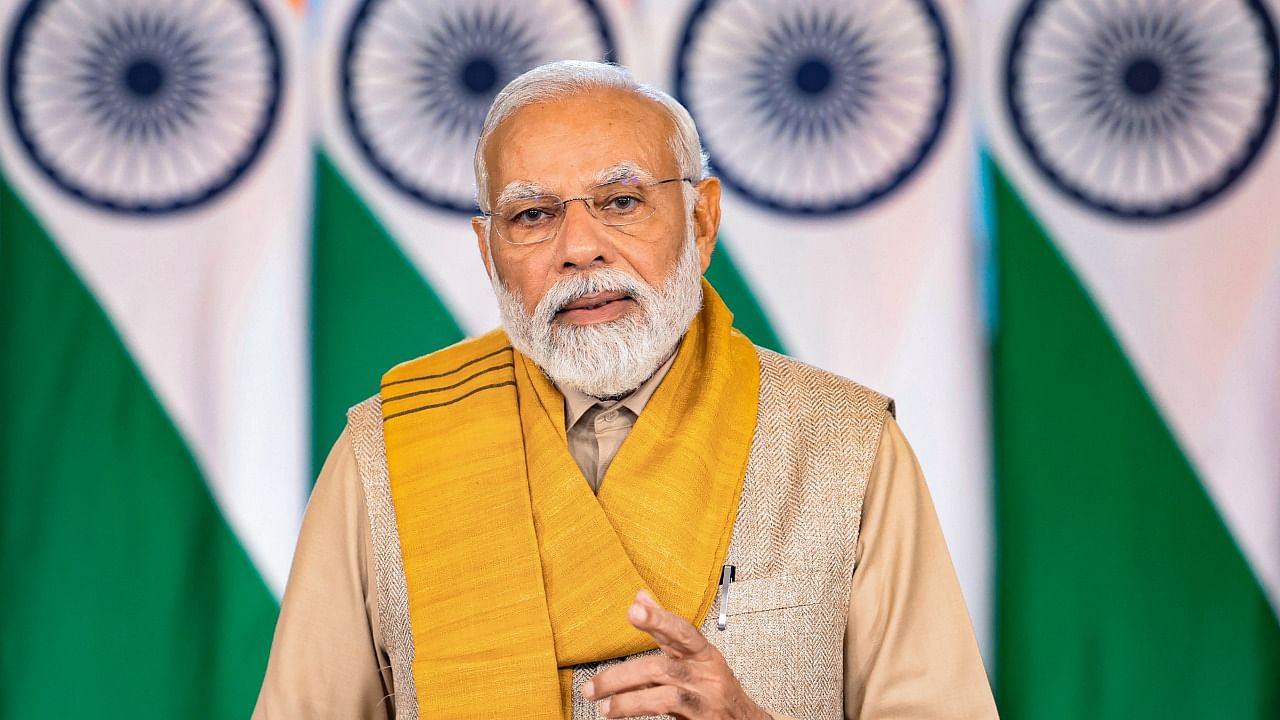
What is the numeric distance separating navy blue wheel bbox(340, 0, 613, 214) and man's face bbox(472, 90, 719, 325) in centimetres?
107

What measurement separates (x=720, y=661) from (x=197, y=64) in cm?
199

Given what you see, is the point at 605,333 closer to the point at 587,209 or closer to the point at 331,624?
the point at 587,209

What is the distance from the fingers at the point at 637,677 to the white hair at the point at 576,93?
0.69 metres

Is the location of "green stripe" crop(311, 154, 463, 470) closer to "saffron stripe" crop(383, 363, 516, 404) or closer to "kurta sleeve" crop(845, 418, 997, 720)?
"saffron stripe" crop(383, 363, 516, 404)

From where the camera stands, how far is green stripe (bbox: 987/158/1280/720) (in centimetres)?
273

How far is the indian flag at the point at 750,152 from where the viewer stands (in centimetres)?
281

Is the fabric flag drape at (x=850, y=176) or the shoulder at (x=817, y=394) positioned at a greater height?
the fabric flag drape at (x=850, y=176)

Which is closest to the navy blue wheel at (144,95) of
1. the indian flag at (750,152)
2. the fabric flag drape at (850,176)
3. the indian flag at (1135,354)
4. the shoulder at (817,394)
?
the indian flag at (750,152)

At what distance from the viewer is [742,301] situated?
2828 mm

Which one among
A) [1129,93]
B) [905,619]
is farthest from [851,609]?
[1129,93]

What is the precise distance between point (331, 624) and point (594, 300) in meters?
0.55

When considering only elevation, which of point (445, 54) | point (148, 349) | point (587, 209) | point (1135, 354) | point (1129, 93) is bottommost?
point (587, 209)

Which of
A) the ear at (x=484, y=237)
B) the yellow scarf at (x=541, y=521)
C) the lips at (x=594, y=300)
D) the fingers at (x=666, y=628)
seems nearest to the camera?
the fingers at (x=666, y=628)

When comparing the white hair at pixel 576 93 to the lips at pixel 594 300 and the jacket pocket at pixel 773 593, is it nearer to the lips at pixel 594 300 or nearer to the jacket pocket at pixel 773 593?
the lips at pixel 594 300
